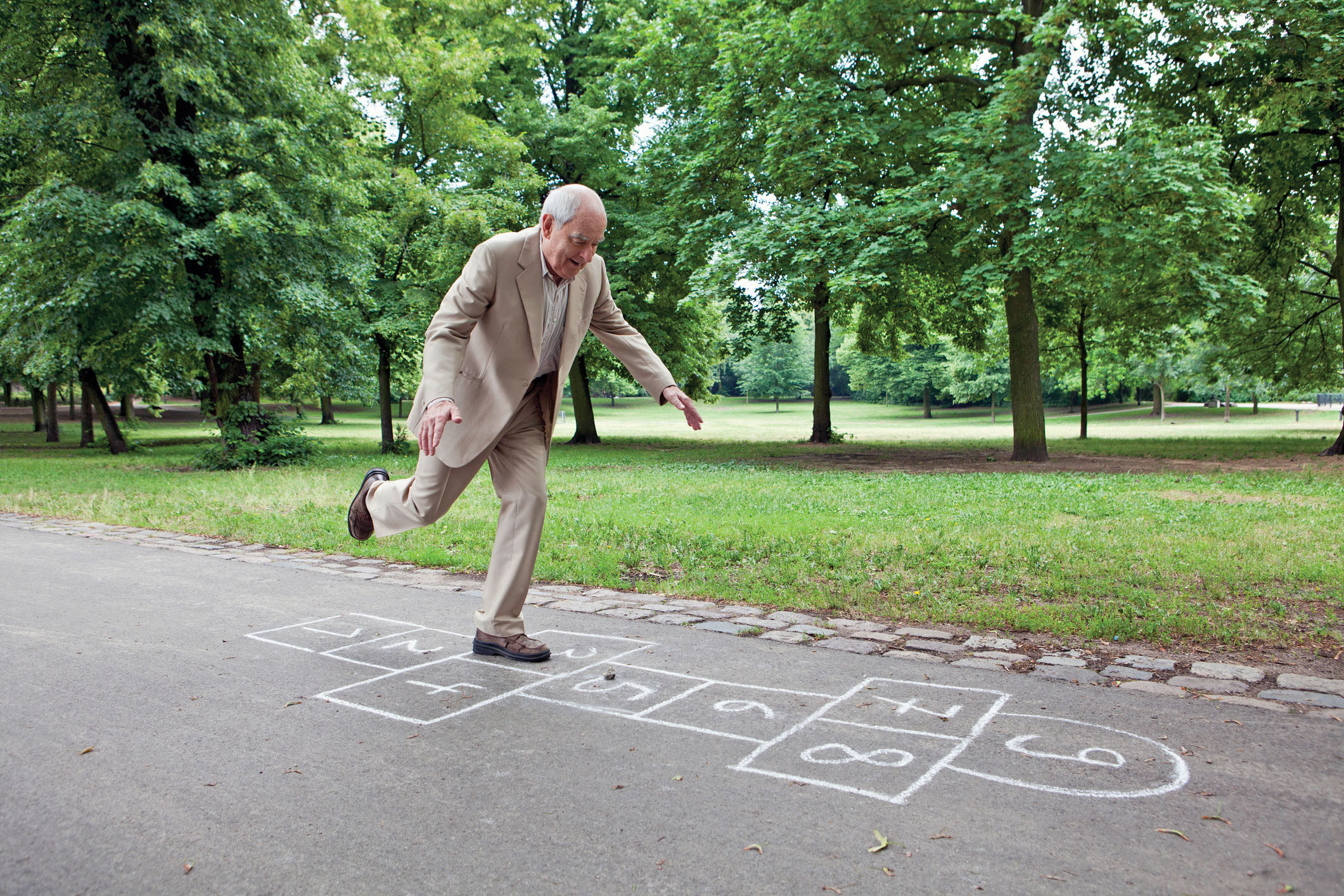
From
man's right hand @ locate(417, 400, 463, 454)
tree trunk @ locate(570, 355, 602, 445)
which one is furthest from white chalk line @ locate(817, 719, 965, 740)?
A: tree trunk @ locate(570, 355, 602, 445)

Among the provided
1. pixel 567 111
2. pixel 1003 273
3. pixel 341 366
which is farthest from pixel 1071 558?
pixel 567 111

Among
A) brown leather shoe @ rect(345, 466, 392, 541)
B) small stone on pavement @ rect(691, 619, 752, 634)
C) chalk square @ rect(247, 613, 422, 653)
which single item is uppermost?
brown leather shoe @ rect(345, 466, 392, 541)

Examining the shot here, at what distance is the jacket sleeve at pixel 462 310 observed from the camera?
13.9 feet

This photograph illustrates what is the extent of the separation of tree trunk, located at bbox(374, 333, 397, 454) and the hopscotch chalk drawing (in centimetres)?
1849

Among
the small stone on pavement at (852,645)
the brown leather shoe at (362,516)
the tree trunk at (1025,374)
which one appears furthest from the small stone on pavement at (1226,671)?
the tree trunk at (1025,374)

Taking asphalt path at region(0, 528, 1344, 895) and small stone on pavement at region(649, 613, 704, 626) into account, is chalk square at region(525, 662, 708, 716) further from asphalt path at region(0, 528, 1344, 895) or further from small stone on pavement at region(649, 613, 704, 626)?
small stone on pavement at region(649, 613, 704, 626)

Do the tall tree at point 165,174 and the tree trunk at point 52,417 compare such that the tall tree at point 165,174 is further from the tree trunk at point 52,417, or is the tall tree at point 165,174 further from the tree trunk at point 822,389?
the tree trunk at point 52,417

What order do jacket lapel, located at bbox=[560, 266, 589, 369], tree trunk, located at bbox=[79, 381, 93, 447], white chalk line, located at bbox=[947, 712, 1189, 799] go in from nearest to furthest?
white chalk line, located at bbox=[947, 712, 1189, 799]
jacket lapel, located at bbox=[560, 266, 589, 369]
tree trunk, located at bbox=[79, 381, 93, 447]

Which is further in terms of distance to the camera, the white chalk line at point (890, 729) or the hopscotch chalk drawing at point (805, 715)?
the white chalk line at point (890, 729)

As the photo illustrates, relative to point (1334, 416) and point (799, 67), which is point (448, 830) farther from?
point (1334, 416)

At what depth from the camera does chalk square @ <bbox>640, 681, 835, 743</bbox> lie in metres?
3.70

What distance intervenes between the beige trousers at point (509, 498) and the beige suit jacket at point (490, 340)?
147 millimetres

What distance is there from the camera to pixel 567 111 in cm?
2586

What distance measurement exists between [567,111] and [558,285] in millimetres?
23185
